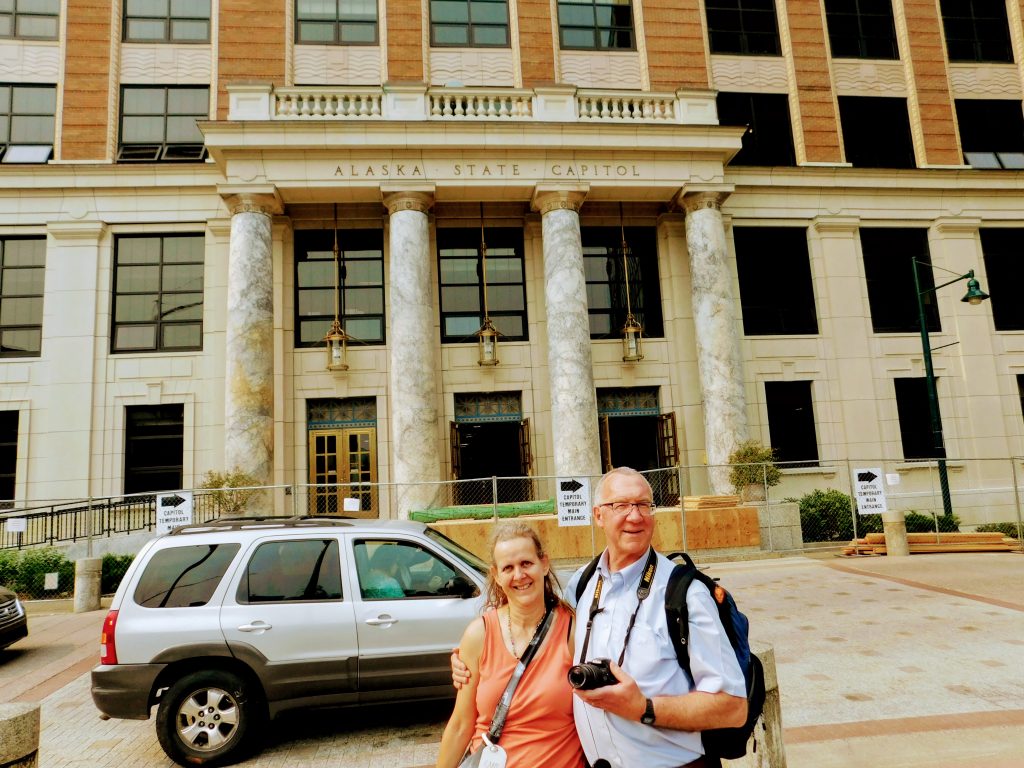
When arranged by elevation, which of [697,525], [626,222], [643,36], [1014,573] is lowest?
[1014,573]

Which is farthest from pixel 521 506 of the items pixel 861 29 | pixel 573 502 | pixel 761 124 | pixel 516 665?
pixel 861 29

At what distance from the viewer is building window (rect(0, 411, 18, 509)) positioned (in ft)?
58.2

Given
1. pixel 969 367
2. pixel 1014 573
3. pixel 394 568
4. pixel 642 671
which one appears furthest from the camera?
pixel 969 367

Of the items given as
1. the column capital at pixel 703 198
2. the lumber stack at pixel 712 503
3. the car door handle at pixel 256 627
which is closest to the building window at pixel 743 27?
the column capital at pixel 703 198

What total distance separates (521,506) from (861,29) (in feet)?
70.9

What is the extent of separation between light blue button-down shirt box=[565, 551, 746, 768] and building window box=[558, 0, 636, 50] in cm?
2262

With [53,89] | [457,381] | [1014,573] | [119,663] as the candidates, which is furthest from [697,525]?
[53,89]

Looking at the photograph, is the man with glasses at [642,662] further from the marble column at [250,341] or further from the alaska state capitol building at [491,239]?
the marble column at [250,341]

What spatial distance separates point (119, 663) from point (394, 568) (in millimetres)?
2251

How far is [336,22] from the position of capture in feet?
67.7

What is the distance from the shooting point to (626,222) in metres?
20.7

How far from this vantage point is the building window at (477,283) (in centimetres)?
1977

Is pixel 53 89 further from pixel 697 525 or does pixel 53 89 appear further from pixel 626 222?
pixel 697 525

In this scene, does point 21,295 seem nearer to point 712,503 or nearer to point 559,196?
point 559,196
